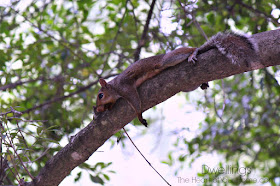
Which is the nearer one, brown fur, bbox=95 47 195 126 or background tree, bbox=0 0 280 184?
brown fur, bbox=95 47 195 126

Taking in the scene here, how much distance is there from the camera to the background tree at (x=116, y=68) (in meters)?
4.38

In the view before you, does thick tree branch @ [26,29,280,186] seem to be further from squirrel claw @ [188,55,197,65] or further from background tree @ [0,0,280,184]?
background tree @ [0,0,280,184]

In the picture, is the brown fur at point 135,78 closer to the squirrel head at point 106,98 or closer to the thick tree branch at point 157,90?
the squirrel head at point 106,98

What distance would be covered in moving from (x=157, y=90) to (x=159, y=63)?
25.3 inches

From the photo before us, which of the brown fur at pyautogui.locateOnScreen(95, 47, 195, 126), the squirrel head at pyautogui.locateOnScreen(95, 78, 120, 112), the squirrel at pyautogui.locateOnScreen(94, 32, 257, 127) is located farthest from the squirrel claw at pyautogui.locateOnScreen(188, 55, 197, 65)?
the squirrel head at pyautogui.locateOnScreen(95, 78, 120, 112)

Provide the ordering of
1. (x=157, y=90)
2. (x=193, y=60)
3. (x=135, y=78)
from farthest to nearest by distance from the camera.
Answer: (x=135, y=78) → (x=157, y=90) → (x=193, y=60)

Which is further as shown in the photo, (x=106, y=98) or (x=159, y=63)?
(x=106, y=98)

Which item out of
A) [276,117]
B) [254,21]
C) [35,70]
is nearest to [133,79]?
[254,21]

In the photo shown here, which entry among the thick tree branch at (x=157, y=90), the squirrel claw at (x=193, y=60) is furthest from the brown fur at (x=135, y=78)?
the squirrel claw at (x=193, y=60)

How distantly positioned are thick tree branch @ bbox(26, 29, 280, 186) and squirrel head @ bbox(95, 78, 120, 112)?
1.36ft

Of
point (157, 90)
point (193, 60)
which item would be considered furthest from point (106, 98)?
point (193, 60)

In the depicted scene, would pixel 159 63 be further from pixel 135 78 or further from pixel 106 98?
pixel 106 98

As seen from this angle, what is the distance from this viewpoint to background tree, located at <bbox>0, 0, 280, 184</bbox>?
4.38 metres

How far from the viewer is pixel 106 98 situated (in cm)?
329
